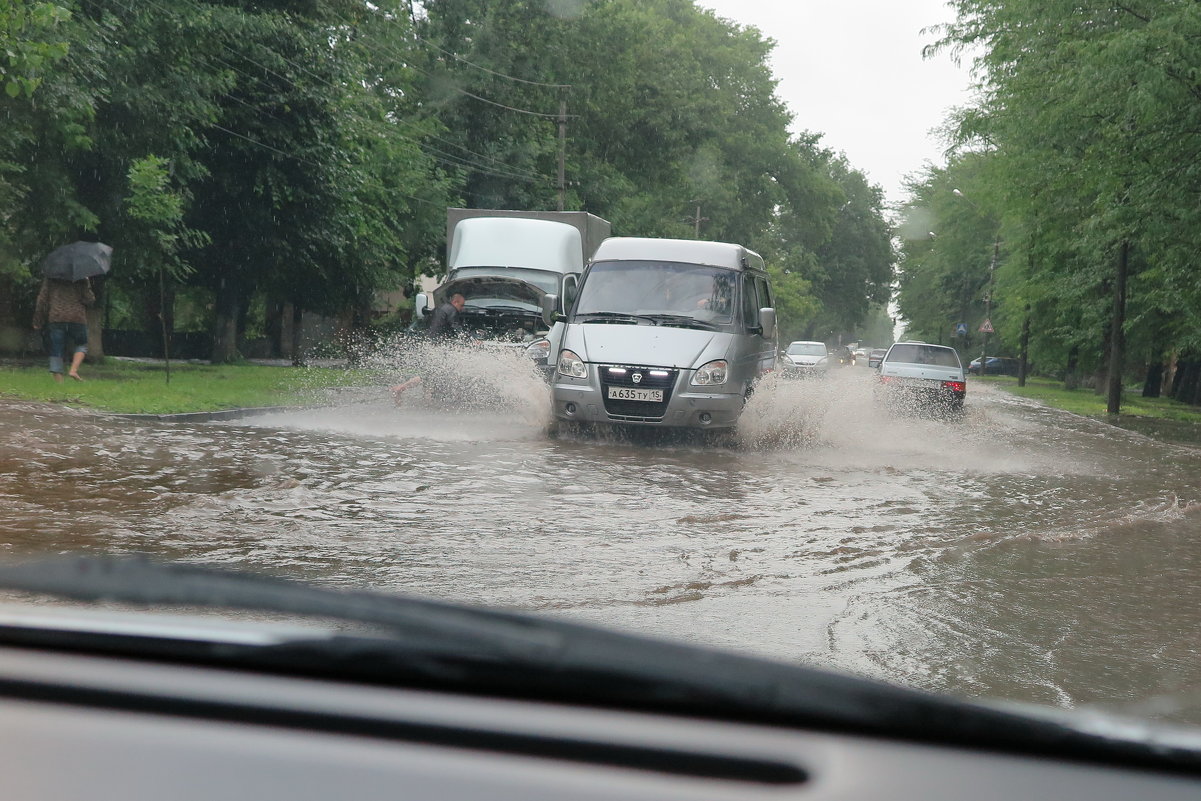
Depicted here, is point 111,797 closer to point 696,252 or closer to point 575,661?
point 575,661

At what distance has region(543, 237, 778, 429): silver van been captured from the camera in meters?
14.1

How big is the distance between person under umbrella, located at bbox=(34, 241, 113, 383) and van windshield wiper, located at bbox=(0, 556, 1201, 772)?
721 inches

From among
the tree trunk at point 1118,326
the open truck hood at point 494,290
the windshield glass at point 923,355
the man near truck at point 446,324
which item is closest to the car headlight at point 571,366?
the man near truck at point 446,324

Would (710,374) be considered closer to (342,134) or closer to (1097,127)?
(1097,127)

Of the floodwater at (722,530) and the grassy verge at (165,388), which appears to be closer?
the floodwater at (722,530)

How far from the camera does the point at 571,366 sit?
567 inches

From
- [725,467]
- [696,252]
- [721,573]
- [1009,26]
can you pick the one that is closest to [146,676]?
[721,573]

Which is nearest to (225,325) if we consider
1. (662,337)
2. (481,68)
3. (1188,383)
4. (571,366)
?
(481,68)

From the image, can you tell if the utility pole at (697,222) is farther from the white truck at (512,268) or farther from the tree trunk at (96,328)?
the tree trunk at (96,328)

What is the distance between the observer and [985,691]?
4875 millimetres

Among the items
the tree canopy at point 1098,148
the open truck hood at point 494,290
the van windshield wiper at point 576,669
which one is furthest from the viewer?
the open truck hood at point 494,290

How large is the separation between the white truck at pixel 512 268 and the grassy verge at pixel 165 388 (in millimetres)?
3114

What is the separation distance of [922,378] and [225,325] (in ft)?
57.4

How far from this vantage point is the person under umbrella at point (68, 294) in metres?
18.4
